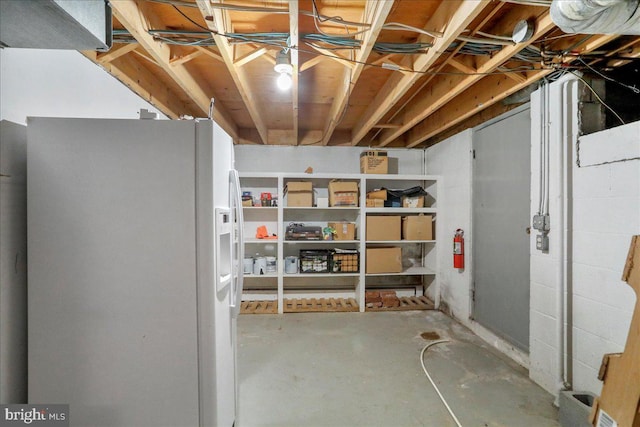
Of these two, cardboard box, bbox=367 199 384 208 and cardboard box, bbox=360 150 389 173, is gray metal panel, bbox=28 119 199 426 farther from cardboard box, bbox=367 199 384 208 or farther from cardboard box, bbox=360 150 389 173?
cardboard box, bbox=360 150 389 173

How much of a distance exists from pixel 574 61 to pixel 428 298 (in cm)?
309

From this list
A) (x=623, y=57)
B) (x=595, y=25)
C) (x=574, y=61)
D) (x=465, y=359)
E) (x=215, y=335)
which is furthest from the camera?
(x=465, y=359)

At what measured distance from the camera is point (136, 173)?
3.98 feet

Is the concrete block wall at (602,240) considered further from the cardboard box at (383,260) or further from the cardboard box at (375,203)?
the cardboard box at (375,203)

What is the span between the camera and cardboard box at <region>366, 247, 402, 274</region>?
370 cm

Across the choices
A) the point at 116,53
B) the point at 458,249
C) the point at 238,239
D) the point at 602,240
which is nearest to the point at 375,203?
the point at 458,249

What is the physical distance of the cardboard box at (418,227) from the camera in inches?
148

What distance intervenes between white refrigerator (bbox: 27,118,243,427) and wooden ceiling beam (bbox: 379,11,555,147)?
5.76ft

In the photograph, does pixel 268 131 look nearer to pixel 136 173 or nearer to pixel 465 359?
pixel 136 173

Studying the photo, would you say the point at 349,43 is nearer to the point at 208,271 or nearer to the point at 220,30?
the point at 220,30

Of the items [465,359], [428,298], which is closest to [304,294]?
[428,298]

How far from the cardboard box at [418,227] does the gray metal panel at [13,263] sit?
3.54m

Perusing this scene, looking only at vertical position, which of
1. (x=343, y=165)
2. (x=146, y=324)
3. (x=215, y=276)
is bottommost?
(x=146, y=324)

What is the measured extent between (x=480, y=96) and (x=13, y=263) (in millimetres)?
3308
